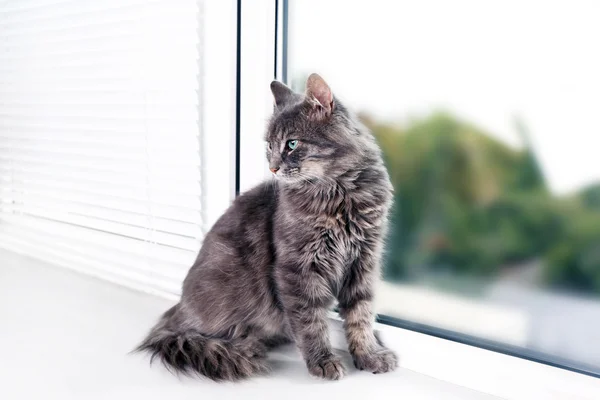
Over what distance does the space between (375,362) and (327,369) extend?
129mm

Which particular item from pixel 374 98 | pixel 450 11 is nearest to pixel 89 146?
pixel 374 98

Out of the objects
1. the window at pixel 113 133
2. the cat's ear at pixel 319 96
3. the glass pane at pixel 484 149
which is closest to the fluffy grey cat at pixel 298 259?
the cat's ear at pixel 319 96

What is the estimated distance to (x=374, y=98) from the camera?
1422 mm

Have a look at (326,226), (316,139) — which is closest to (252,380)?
(326,226)

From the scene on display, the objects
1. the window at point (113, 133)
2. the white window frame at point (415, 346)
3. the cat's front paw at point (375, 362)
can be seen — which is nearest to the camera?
the white window frame at point (415, 346)

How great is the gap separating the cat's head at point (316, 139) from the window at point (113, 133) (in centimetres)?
42

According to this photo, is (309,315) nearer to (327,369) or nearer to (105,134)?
(327,369)

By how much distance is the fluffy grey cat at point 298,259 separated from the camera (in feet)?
3.79

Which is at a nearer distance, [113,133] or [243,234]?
[243,234]

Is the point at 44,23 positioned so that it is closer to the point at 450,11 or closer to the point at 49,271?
the point at 49,271

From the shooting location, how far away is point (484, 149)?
49.8 inches

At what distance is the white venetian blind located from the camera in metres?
1.61

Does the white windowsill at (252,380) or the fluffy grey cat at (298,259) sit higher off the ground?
the fluffy grey cat at (298,259)

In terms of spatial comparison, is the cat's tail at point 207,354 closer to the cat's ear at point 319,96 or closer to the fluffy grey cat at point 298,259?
the fluffy grey cat at point 298,259
